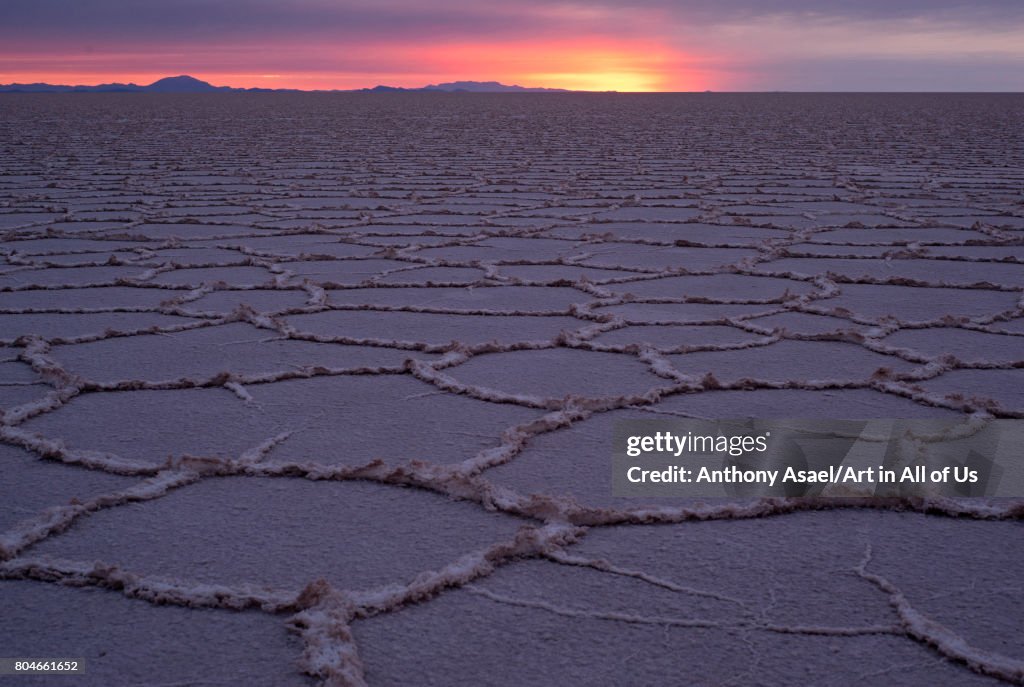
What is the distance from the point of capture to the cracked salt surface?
1.19 meters

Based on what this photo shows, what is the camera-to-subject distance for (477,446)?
1.82 metres

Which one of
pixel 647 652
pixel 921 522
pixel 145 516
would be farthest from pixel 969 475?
pixel 145 516

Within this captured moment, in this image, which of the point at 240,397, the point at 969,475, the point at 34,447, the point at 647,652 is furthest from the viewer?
the point at 240,397

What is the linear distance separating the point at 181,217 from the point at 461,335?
2.81 meters

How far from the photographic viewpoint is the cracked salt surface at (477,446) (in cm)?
119

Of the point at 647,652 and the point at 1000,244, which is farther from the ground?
the point at 1000,244

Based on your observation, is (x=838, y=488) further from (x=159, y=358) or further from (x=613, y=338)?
(x=159, y=358)

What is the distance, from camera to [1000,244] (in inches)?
157

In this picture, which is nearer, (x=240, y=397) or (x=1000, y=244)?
(x=240, y=397)

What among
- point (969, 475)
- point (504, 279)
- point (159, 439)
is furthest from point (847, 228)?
point (159, 439)

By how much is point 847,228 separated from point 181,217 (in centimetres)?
310

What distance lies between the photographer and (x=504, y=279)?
11.1ft

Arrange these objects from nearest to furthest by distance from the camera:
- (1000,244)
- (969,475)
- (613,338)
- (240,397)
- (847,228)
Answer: (969,475)
(240,397)
(613,338)
(1000,244)
(847,228)

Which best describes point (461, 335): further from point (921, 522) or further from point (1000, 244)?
point (1000, 244)
